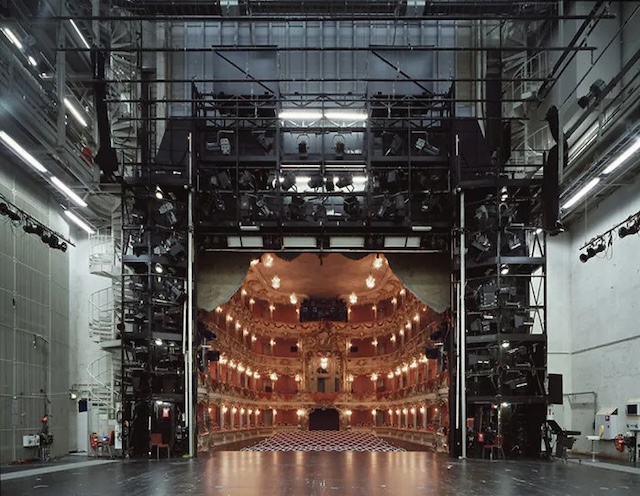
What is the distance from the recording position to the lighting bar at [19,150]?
63.8ft

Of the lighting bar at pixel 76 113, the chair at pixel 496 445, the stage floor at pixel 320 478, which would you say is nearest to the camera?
the stage floor at pixel 320 478

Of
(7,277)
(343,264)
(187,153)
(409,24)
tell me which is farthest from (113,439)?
(343,264)

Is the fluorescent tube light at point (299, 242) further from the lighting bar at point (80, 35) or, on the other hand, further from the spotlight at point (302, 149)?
the lighting bar at point (80, 35)

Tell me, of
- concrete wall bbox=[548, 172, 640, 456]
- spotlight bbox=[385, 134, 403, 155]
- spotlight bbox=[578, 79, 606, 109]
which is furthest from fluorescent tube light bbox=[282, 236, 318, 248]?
spotlight bbox=[578, 79, 606, 109]

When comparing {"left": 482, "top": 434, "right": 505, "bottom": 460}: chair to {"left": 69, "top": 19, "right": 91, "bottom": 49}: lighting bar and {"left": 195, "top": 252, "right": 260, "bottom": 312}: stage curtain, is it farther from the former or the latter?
{"left": 69, "top": 19, "right": 91, "bottom": 49}: lighting bar

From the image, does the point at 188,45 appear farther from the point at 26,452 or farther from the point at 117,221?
the point at 26,452

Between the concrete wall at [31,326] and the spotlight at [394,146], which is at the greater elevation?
the spotlight at [394,146]

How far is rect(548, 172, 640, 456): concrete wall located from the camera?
78.1 feet

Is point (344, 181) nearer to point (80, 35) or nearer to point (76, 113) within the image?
point (76, 113)

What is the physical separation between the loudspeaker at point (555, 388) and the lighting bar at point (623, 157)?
22.5 ft

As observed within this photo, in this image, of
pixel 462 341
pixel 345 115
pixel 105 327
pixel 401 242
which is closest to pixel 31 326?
pixel 105 327

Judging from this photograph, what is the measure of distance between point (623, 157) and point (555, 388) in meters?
8.09

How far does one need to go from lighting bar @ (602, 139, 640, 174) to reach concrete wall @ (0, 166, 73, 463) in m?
16.1

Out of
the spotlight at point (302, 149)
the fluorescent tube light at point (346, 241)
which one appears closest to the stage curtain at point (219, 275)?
the fluorescent tube light at point (346, 241)
